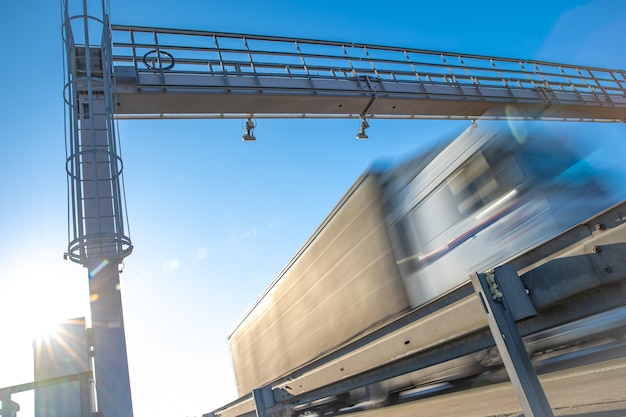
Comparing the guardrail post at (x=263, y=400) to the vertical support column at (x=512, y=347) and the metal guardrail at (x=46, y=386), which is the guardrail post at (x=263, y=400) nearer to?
the metal guardrail at (x=46, y=386)

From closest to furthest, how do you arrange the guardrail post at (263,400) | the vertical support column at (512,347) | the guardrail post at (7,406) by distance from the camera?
the vertical support column at (512,347) < the guardrail post at (263,400) < the guardrail post at (7,406)

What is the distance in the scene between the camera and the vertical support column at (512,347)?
148 cm

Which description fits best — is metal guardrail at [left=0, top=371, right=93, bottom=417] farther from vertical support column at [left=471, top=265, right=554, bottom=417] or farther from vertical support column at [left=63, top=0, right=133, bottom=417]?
vertical support column at [left=471, top=265, right=554, bottom=417]

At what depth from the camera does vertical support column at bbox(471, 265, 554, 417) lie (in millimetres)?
1480

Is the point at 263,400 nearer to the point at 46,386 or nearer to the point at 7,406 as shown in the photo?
the point at 46,386

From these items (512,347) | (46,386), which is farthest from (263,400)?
(512,347)

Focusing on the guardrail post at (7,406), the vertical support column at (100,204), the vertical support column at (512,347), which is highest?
the vertical support column at (100,204)

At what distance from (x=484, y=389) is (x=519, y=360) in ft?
7.83

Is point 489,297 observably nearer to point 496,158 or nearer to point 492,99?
point 496,158

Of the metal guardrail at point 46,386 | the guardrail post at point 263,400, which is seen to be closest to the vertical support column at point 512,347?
the guardrail post at point 263,400

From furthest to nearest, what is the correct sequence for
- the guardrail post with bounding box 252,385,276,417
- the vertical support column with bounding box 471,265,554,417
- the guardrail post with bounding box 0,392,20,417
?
1. the guardrail post with bounding box 0,392,20,417
2. the guardrail post with bounding box 252,385,276,417
3. the vertical support column with bounding box 471,265,554,417

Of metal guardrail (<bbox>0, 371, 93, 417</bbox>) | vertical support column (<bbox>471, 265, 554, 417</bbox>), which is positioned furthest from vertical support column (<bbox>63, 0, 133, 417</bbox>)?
vertical support column (<bbox>471, 265, 554, 417</bbox>)

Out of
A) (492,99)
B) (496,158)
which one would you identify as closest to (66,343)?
(496,158)

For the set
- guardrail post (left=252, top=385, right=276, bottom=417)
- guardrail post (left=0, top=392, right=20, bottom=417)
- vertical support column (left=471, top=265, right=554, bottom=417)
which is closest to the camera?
vertical support column (left=471, top=265, right=554, bottom=417)
